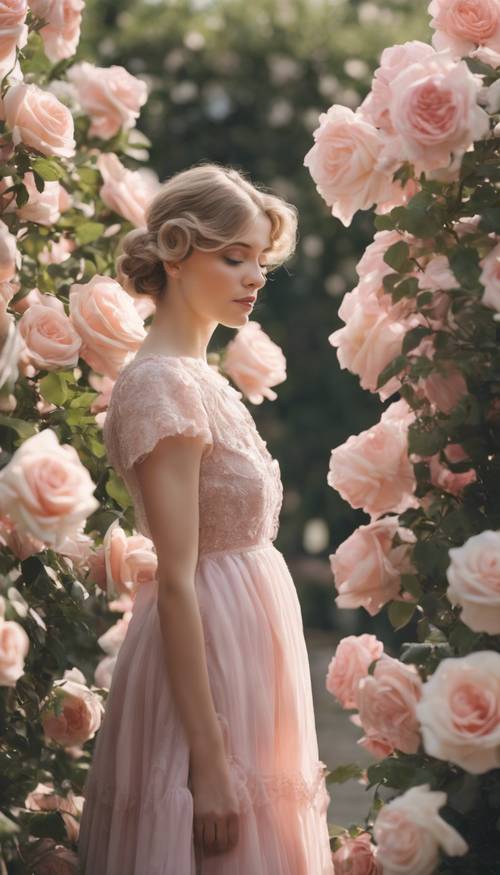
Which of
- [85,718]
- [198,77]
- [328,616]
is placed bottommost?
[328,616]

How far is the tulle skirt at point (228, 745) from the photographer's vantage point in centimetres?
242

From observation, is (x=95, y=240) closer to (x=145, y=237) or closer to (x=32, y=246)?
(x=32, y=246)

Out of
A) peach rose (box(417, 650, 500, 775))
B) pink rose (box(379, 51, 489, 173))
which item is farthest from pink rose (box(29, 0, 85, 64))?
peach rose (box(417, 650, 500, 775))

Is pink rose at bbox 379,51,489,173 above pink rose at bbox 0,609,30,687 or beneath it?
above

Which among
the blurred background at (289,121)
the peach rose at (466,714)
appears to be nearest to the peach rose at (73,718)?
the peach rose at (466,714)

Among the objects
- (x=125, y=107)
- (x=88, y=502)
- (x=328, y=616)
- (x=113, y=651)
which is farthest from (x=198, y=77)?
(x=88, y=502)

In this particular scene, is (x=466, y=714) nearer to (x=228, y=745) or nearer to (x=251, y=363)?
(x=228, y=745)

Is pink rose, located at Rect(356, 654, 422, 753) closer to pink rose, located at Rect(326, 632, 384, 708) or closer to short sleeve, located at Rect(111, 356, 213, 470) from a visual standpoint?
pink rose, located at Rect(326, 632, 384, 708)

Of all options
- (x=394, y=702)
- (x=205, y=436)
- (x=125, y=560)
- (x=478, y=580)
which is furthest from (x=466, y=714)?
(x=125, y=560)

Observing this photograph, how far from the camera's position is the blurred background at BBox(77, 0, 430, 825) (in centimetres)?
945

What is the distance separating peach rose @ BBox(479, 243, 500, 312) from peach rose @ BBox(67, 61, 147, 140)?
1.52 meters

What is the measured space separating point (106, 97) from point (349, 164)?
1233 mm

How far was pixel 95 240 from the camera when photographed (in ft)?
11.1

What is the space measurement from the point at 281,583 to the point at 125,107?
1.40m
